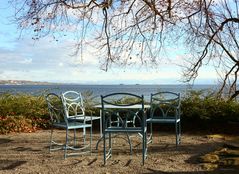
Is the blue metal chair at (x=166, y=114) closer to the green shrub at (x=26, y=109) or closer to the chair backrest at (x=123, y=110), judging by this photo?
the chair backrest at (x=123, y=110)

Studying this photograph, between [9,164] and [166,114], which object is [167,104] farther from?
[9,164]

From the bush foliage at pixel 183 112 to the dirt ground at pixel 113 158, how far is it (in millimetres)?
1264

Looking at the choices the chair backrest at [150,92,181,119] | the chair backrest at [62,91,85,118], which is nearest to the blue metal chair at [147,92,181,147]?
the chair backrest at [150,92,181,119]

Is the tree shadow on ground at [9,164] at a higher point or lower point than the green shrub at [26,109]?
lower

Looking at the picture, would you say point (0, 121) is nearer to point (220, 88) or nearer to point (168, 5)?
point (168, 5)

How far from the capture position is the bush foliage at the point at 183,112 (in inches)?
352

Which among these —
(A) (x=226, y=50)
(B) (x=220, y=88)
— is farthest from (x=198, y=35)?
(B) (x=220, y=88)

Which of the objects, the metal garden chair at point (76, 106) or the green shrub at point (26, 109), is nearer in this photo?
the metal garden chair at point (76, 106)

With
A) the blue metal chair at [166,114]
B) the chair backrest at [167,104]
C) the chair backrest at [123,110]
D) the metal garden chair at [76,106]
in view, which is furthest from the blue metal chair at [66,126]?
the chair backrest at [167,104]

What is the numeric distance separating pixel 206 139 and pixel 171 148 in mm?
1353

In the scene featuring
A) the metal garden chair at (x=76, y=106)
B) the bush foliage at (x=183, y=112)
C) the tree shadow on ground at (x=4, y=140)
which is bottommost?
the tree shadow on ground at (x=4, y=140)

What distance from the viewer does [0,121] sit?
880 centimetres

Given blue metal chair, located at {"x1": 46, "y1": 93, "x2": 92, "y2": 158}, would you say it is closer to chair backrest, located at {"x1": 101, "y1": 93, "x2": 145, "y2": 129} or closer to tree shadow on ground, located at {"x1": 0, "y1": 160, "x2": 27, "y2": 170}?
chair backrest, located at {"x1": 101, "y1": 93, "x2": 145, "y2": 129}

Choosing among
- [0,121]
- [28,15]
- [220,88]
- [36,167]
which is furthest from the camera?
[220,88]
